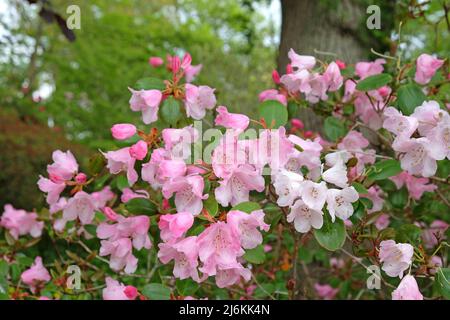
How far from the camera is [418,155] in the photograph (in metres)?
1.33

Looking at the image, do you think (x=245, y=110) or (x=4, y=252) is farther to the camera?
(x=245, y=110)

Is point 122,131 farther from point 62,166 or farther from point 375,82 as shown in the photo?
point 375,82

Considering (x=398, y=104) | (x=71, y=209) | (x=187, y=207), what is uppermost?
(x=398, y=104)

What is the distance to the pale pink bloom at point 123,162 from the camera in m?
1.37

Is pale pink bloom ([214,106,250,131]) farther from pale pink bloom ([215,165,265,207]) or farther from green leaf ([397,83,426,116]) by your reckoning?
green leaf ([397,83,426,116])

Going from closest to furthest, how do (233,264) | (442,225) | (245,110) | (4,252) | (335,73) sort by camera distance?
(233,264) → (335,73) → (4,252) → (442,225) → (245,110)

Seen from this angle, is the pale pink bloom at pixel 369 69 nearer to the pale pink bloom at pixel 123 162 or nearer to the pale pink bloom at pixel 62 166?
the pale pink bloom at pixel 123 162

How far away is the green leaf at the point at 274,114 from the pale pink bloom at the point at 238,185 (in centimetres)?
19

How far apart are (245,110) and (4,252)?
4.14 metres

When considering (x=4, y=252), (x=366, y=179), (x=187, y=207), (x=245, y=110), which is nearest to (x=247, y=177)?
(x=187, y=207)

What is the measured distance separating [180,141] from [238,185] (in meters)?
0.19

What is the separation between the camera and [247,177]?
1.19 metres
